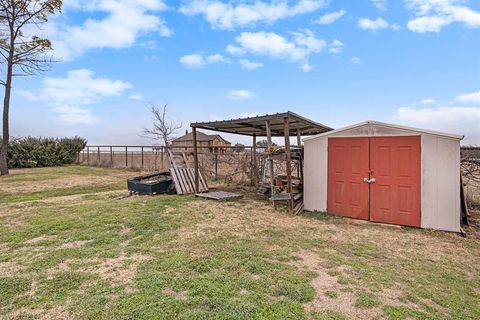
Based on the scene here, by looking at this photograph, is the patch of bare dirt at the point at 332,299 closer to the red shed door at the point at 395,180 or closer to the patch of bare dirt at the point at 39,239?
the red shed door at the point at 395,180

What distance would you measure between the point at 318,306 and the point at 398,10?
7764 millimetres

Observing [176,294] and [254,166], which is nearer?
[176,294]

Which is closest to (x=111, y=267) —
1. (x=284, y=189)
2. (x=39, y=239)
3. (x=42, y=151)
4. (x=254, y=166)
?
(x=39, y=239)

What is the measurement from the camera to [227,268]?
3.18 meters

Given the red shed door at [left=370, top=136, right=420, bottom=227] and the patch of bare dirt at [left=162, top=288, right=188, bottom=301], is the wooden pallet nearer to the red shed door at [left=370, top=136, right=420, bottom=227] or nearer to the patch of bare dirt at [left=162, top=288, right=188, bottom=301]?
the red shed door at [left=370, top=136, right=420, bottom=227]

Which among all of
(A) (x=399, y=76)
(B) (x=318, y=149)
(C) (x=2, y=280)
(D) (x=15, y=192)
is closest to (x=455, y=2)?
(A) (x=399, y=76)

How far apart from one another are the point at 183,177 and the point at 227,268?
6099 millimetres

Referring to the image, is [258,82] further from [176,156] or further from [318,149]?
[318,149]

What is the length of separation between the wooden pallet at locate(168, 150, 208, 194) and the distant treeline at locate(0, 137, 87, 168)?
1527 centimetres

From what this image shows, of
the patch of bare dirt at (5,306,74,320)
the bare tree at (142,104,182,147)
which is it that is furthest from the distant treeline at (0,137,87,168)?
the patch of bare dirt at (5,306,74,320)

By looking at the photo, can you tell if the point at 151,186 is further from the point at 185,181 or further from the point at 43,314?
the point at 43,314

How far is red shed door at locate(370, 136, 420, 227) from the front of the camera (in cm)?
546

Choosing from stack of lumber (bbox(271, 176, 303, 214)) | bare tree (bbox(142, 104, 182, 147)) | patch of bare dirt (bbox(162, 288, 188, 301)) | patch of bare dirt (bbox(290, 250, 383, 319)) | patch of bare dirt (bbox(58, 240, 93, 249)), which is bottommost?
patch of bare dirt (bbox(290, 250, 383, 319))

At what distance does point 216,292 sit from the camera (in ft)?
8.52
